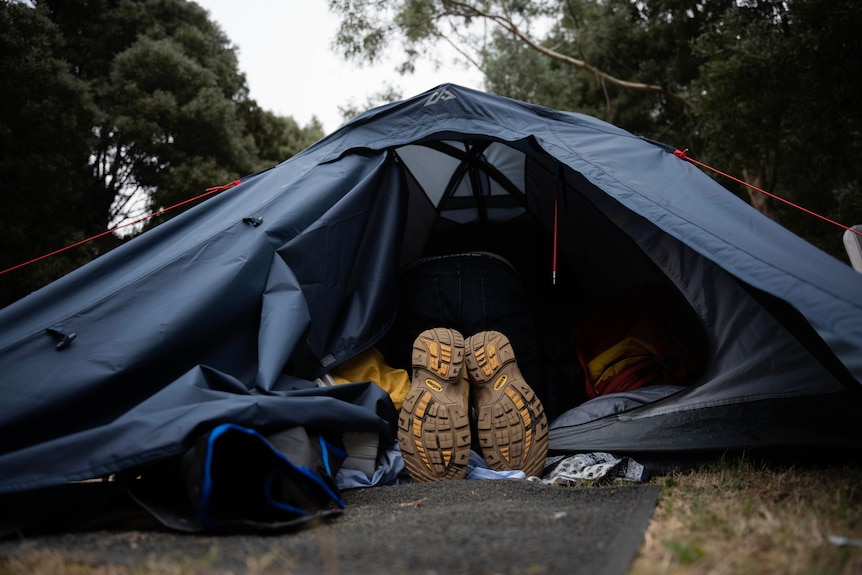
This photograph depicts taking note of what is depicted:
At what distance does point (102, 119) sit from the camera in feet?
26.5

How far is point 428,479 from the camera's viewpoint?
1856 mm

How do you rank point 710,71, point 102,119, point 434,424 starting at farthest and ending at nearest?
1. point 102,119
2. point 710,71
3. point 434,424

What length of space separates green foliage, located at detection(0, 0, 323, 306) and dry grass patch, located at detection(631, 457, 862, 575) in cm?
748

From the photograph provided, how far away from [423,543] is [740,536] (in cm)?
60

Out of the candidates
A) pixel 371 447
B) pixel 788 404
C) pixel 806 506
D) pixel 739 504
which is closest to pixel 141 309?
pixel 371 447

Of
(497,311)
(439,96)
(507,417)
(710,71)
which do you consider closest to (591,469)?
(507,417)

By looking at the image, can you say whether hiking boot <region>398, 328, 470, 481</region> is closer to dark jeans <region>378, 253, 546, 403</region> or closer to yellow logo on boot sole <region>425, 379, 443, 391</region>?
yellow logo on boot sole <region>425, 379, 443, 391</region>

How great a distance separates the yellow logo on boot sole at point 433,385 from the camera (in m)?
1.93

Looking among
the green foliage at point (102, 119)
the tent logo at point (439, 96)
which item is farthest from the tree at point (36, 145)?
the tent logo at point (439, 96)

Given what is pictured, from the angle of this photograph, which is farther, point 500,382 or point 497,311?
point 497,311

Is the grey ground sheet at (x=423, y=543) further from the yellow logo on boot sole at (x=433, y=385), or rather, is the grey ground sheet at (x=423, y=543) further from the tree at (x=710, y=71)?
the tree at (x=710, y=71)

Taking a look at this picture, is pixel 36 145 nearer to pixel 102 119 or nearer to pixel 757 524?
pixel 102 119

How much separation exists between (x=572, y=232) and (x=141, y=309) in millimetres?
2194

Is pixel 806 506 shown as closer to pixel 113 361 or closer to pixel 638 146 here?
pixel 638 146
